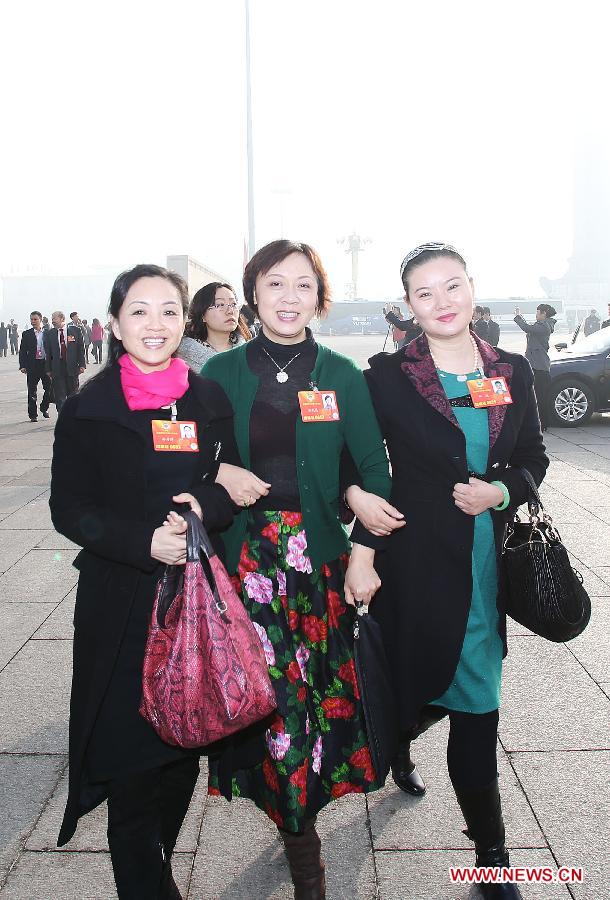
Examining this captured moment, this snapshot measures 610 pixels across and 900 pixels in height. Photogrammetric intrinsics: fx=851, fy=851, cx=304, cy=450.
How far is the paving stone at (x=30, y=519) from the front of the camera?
7273 mm

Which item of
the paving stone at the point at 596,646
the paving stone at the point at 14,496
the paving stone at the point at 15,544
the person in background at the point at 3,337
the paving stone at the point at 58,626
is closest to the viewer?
the paving stone at the point at 596,646

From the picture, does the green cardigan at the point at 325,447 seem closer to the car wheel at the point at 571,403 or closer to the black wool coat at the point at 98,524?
the black wool coat at the point at 98,524

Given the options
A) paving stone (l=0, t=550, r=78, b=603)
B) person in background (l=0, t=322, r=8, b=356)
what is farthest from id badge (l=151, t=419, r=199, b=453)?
person in background (l=0, t=322, r=8, b=356)

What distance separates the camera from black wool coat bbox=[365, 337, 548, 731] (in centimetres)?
260

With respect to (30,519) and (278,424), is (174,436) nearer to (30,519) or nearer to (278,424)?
(278,424)

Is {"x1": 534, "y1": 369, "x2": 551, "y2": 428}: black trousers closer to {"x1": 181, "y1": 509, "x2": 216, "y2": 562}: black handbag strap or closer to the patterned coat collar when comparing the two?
the patterned coat collar

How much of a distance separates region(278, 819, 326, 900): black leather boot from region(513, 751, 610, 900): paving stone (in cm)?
77

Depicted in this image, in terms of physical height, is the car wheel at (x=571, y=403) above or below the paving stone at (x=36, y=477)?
above

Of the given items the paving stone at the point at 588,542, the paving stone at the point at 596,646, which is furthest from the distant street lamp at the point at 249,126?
the paving stone at the point at 596,646

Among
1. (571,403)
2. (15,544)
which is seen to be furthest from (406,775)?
(571,403)

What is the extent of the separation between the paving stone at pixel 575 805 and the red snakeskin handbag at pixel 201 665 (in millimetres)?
1234

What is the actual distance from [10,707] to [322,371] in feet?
7.45

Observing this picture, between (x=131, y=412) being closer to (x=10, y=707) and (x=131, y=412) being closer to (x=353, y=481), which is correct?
(x=353, y=481)

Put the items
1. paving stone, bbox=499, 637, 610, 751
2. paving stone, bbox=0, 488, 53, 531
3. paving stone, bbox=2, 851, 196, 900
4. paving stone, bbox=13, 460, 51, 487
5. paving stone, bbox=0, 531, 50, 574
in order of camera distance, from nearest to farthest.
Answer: paving stone, bbox=2, 851, 196, 900
paving stone, bbox=499, 637, 610, 751
paving stone, bbox=0, 531, 50, 574
paving stone, bbox=0, 488, 53, 531
paving stone, bbox=13, 460, 51, 487
